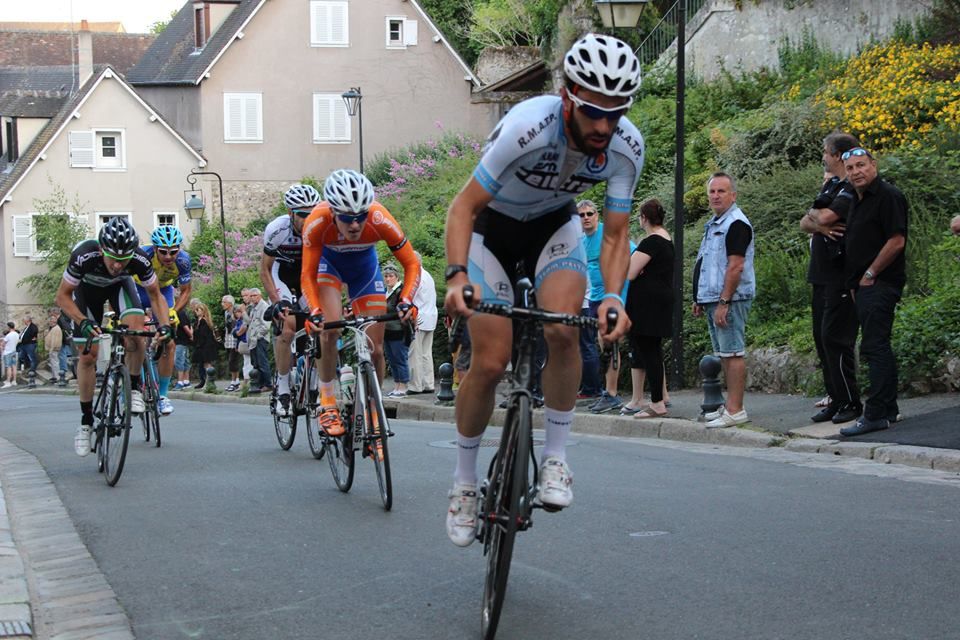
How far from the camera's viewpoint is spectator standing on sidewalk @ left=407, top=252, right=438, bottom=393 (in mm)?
19047

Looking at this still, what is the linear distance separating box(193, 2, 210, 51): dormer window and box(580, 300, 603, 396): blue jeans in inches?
Result: 1600

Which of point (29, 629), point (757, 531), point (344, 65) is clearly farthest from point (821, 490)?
point (344, 65)

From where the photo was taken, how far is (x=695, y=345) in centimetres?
1598

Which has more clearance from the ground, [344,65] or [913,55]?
[344,65]

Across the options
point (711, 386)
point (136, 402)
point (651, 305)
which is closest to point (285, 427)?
point (136, 402)

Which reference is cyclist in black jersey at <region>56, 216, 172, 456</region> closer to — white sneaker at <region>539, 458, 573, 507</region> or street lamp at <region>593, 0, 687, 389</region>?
white sneaker at <region>539, 458, 573, 507</region>

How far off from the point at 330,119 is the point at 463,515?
46.6 meters

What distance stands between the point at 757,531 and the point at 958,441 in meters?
3.29

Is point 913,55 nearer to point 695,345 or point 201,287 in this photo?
point 695,345

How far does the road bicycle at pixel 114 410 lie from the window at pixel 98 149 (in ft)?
141

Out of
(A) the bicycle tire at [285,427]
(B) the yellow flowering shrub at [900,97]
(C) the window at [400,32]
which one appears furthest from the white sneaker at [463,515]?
(C) the window at [400,32]

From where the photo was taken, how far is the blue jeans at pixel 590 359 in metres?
14.1

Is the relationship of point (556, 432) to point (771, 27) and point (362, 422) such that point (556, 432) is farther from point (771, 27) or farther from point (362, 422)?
point (771, 27)

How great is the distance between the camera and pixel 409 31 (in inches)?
2003
